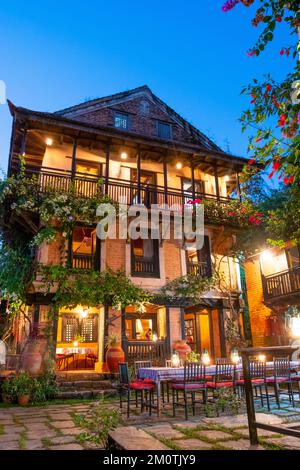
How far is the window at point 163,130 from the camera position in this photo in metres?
16.7

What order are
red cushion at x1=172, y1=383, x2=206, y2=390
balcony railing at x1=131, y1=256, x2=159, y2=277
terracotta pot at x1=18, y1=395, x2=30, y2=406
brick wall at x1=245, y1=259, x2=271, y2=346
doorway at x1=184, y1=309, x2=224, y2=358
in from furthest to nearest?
brick wall at x1=245, y1=259, x2=271, y2=346 → doorway at x1=184, y1=309, x2=224, y2=358 → balcony railing at x1=131, y1=256, x2=159, y2=277 → terracotta pot at x1=18, y1=395, x2=30, y2=406 → red cushion at x1=172, y1=383, x2=206, y2=390

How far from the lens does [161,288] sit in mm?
12812

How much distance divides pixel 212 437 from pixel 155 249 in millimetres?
9317

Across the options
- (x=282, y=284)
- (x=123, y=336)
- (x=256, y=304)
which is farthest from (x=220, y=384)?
(x=256, y=304)

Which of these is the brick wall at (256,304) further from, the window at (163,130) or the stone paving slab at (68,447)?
the stone paving slab at (68,447)

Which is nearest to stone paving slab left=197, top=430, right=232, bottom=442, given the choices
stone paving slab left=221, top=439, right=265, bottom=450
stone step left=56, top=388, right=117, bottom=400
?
stone paving slab left=221, top=439, right=265, bottom=450

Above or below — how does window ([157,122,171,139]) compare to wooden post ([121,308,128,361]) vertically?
above

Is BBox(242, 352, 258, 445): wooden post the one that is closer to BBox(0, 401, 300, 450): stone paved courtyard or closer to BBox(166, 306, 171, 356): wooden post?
BBox(0, 401, 300, 450): stone paved courtyard

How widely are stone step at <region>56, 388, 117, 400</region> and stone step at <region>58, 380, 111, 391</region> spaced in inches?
11.5

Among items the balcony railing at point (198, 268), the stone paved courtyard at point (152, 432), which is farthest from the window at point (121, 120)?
the stone paved courtyard at point (152, 432)

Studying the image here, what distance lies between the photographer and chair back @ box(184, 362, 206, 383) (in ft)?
21.4
